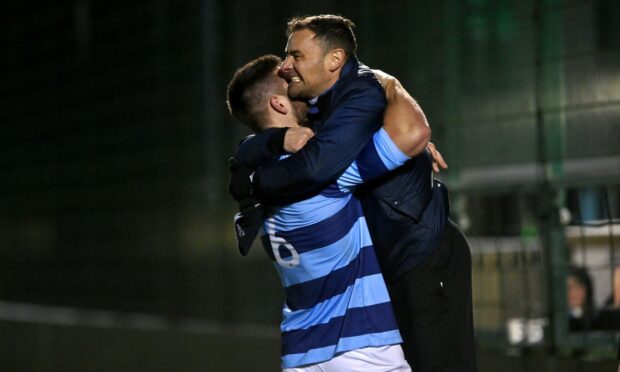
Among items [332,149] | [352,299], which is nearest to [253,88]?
[332,149]

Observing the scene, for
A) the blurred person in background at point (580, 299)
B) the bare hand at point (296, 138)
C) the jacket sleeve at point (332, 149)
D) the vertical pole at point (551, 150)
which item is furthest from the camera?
the vertical pole at point (551, 150)

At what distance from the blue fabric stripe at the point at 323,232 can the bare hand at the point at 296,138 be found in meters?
0.25

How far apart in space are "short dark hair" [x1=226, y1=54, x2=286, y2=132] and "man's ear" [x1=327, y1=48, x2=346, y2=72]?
24cm

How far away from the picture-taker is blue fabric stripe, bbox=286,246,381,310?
12.5 feet

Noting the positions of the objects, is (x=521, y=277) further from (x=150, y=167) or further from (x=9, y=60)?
(x=9, y=60)

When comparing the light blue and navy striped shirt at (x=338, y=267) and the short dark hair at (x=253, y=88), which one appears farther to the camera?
the short dark hair at (x=253, y=88)

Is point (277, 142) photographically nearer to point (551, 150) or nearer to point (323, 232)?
point (323, 232)

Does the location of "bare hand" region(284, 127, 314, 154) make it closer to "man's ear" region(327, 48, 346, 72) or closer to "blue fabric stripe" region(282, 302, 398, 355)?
"man's ear" region(327, 48, 346, 72)

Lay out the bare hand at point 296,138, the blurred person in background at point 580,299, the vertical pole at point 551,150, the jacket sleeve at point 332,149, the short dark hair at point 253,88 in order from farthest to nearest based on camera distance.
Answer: the vertical pole at point 551,150, the blurred person in background at point 580,299, the short dark hair at point 253,88, the bare hand at point 296,138, the jacket sleeve at point 332,149

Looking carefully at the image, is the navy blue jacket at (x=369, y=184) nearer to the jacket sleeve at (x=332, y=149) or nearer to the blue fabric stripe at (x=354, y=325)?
the jacket sleeve at (x=332, y=149)

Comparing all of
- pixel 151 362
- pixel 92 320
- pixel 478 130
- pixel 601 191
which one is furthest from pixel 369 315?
pixel 92 320

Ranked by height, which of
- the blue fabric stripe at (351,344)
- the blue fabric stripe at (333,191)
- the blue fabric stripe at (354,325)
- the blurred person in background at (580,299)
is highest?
the blue fabric stripe at (333,191)

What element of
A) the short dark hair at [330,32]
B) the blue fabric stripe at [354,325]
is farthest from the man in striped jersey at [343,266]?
the short dark hair at [330,32]

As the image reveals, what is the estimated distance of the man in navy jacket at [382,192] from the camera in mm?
3717
